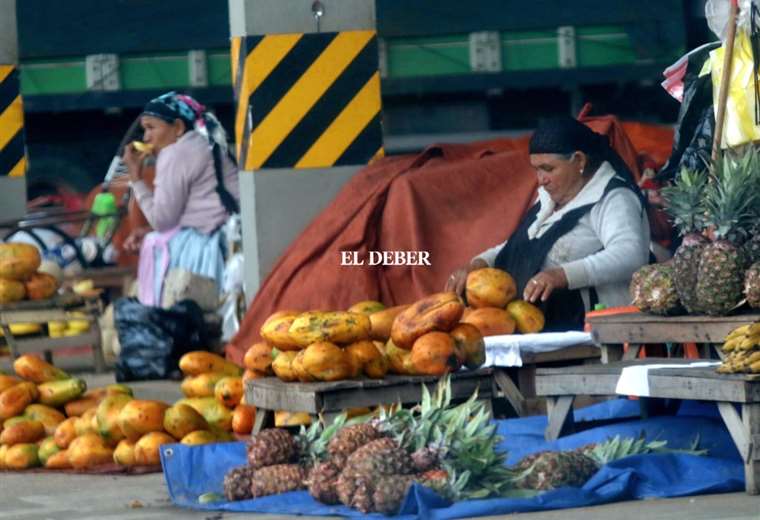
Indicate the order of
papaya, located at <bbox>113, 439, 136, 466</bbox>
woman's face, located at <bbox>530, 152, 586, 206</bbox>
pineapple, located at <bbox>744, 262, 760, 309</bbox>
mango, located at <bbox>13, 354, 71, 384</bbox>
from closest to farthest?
pineapple, located at <bbox>744, 262, 760, 309</bbox>, papaya, located at <bbox>113, 439, 136, 466</bbox>, woman's face, located at <bbox>530, 152, 586, 206</bbox>, mango, located at <bbox>13, 354, 71, 384</bbox>

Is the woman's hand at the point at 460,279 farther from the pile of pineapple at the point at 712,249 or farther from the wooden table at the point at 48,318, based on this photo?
the wooden table at the point at 48,318

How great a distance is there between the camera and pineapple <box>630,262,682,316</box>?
7.68m

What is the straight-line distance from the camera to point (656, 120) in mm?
19984

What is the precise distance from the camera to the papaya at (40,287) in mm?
12602

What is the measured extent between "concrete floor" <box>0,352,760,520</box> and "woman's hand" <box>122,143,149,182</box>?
4.18 meters

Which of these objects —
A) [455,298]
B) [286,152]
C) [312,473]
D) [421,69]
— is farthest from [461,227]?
[421,69]

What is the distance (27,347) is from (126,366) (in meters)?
1.17

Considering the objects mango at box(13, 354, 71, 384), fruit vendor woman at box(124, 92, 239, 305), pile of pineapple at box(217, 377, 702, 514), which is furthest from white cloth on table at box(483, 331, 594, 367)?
fruit vendor woman at box(124, 92, 239, 305)

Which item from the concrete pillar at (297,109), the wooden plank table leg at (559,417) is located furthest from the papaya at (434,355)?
the concrete pillar at (297,109)

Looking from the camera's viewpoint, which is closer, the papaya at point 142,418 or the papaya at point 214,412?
the papaya at point 142,418

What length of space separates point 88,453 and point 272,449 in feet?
5.54

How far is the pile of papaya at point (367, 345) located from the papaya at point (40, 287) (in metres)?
4.38

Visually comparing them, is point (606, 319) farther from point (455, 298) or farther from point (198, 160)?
point (198, 160)

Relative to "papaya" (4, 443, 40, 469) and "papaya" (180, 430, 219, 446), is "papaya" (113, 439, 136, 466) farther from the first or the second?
"papaya" (4, 443, 40, 469)
